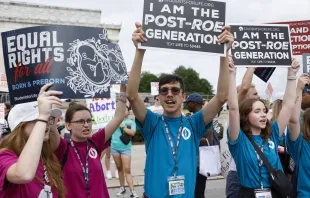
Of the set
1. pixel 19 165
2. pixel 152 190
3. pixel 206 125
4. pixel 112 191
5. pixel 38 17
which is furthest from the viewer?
pixel 38 17

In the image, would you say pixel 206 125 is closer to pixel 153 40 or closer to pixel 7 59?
pixel 153 40

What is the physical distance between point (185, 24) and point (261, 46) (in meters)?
1.37

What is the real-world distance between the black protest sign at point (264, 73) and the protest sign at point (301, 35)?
916 millimetres

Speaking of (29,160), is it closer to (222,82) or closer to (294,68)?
(222,82)

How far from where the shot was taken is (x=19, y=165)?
2.04 meters

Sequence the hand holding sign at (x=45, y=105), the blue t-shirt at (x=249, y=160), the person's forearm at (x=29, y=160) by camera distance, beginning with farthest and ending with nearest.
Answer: the blue t-shirt at (x=249, y=160) → the hand holding sign at (x=45, y=105) → the person's forearm at (x=29, y=160)

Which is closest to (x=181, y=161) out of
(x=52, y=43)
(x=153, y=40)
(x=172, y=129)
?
(x=172, y=129)

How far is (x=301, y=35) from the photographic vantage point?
16.6 ft

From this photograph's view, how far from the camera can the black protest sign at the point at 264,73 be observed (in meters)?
4.46

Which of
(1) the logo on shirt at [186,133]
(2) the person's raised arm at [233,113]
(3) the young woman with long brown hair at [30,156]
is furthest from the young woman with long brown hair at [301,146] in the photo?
(3) the young woman with long brown hair at [30,156]

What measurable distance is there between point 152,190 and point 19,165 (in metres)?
1.19

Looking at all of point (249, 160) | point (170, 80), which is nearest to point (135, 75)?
point (170, 80)

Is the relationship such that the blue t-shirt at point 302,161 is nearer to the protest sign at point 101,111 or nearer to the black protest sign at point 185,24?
the black protest sign at point 185,24

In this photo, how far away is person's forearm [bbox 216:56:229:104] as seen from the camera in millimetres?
3012
